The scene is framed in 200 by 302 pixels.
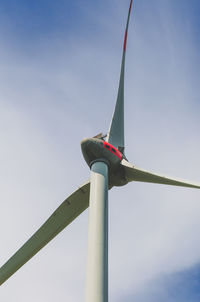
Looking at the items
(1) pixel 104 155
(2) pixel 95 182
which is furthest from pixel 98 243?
(1) pixel 104 155

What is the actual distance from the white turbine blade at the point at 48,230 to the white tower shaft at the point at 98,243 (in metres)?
2.94

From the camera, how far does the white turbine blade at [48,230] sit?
17.9 meters

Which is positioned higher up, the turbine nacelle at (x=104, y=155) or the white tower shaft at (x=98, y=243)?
the turbine nacelle at (x=104, y=155)

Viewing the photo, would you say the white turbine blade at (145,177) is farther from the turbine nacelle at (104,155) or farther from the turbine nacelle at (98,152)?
the turbine nacelle at (98,152)

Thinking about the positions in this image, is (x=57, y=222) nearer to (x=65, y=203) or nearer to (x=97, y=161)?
(x=65, y=203)

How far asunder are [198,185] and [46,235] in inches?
332

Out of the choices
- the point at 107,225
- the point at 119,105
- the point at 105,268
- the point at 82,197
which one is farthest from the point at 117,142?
the point at 105,268

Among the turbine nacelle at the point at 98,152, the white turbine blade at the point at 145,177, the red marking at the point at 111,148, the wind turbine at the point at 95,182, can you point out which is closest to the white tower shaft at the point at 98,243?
the wind turbine at the point at 95,182

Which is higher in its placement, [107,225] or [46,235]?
[46,235]

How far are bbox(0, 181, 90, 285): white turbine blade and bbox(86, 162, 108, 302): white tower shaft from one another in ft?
9.65

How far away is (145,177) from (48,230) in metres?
5.92

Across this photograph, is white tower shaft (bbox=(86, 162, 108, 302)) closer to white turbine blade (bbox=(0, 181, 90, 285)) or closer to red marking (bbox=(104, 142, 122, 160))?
red marking (bbox=(104, 142, 122, 160))

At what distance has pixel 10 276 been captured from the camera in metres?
18.2

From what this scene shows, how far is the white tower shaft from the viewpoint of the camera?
11.1 meters
